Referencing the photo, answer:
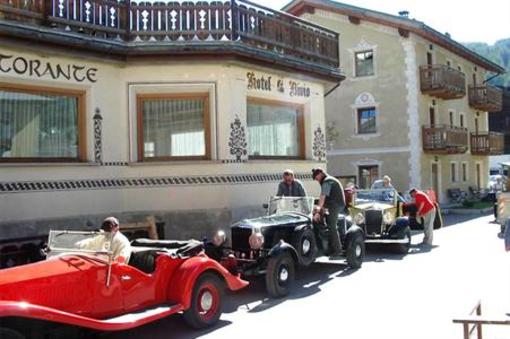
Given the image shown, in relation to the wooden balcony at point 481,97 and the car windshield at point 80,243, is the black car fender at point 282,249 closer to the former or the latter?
the car windshield at point 80,243

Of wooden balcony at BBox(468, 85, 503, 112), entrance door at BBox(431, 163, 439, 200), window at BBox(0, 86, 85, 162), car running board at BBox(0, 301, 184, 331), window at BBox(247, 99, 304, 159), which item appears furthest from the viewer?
wooden balcony at BBox(468, 85, 503, 112)

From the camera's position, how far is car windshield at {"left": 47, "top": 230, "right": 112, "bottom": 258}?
6.09 m

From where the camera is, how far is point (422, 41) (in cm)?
2759

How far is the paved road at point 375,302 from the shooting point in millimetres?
6492

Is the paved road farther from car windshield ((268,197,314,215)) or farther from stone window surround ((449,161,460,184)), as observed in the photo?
stone window surround ((449,161,460,184))

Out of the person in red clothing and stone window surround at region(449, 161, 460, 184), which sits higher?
stone window surround at region(449, 161, 460, 184)

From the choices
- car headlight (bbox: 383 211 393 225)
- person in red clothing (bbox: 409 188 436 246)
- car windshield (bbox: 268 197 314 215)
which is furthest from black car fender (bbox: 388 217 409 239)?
car windshield (bbox: 268 197 314 215)

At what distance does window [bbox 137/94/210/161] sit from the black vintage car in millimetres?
2821

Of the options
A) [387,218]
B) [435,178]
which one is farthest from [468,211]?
[387,218]

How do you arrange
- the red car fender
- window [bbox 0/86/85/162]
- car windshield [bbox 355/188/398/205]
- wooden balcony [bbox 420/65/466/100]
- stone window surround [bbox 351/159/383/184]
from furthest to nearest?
1. stone window surround [bbox 351/159/383/184]
2. wooden balcony [bbox 420/65/466/100]
3. car windshield [bbox 355/188/398/205]
4. window [bbox 0/86/85/162]
5. the red car fender

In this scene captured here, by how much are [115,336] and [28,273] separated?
1.56 meters

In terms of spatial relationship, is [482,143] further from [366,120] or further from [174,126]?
[174,126]

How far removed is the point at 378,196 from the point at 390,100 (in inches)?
575

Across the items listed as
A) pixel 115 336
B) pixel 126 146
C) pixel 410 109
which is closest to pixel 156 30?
pixel 126 146
